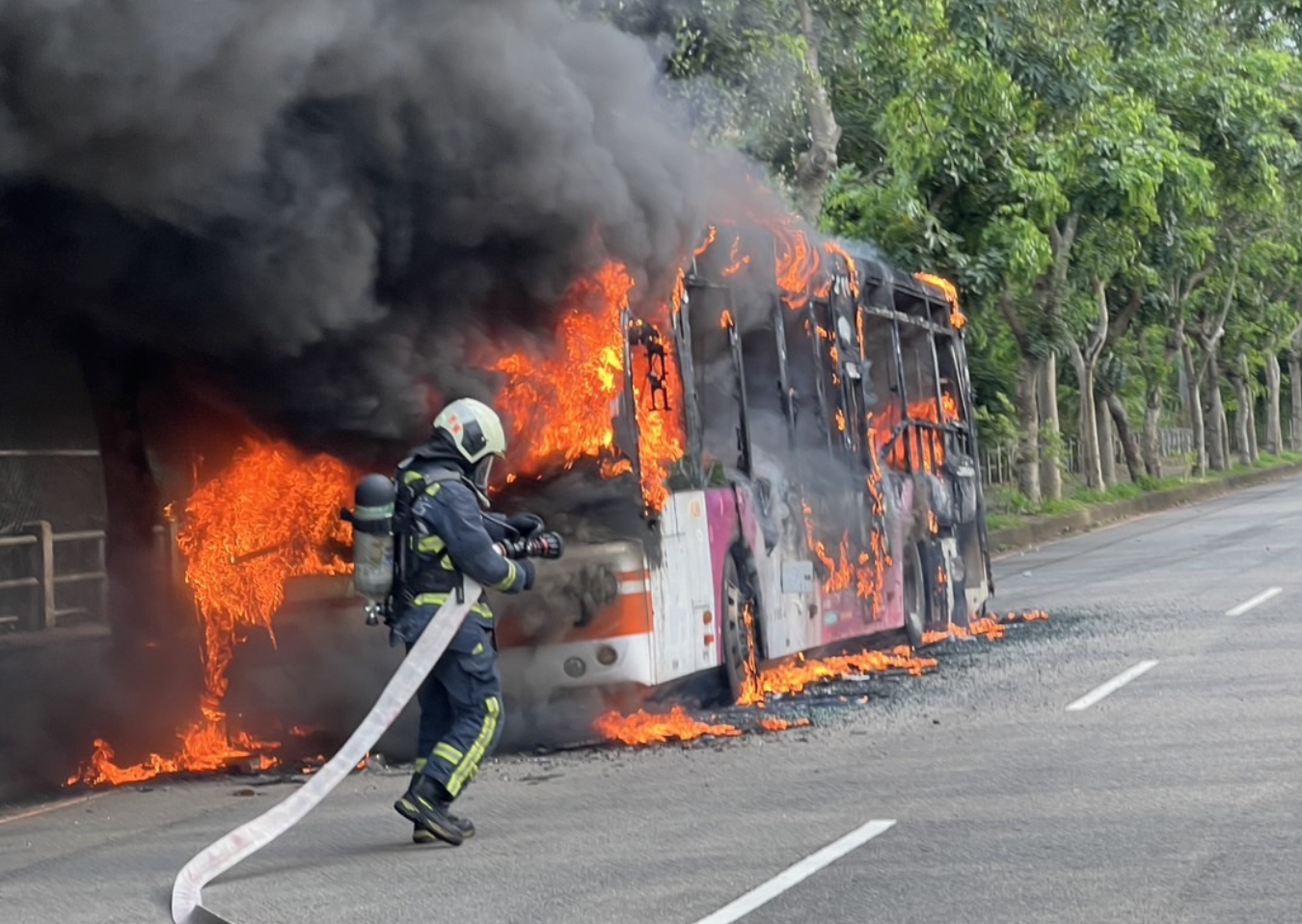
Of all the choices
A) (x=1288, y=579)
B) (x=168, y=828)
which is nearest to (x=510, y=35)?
(x=168, y=828)

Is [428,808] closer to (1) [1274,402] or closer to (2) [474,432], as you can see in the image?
(2) [474,432]

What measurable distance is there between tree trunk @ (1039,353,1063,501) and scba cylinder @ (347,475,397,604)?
2200cm

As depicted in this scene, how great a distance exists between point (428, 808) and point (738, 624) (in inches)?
151

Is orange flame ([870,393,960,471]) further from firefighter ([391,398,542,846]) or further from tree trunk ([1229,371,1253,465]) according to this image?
tree trunk ([1229,371,1253,465])

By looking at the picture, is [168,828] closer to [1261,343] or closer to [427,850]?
[427,850]

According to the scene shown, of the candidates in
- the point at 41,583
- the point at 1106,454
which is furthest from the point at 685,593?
the point at 1106,454

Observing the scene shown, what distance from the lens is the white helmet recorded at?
24.3ft

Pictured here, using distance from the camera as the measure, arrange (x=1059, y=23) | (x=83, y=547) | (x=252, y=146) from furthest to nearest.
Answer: (x=1059, y=23) → (x=83, y=547) → (x=252, y=146)

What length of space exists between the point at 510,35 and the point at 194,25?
1968mm

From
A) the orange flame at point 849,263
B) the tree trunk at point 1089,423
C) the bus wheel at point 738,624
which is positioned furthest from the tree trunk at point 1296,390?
the bus wheel at point 738,624

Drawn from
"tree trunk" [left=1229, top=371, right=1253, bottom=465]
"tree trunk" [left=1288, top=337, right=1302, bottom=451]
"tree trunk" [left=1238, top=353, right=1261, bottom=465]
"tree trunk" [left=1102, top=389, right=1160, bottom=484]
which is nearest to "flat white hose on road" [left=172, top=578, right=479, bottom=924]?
"tree trunk" [left=1102, top=389, right=1160, bottom=484]

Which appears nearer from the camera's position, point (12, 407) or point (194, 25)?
point (194, 25)

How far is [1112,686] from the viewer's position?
11008mm

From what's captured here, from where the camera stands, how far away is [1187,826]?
6961mm
